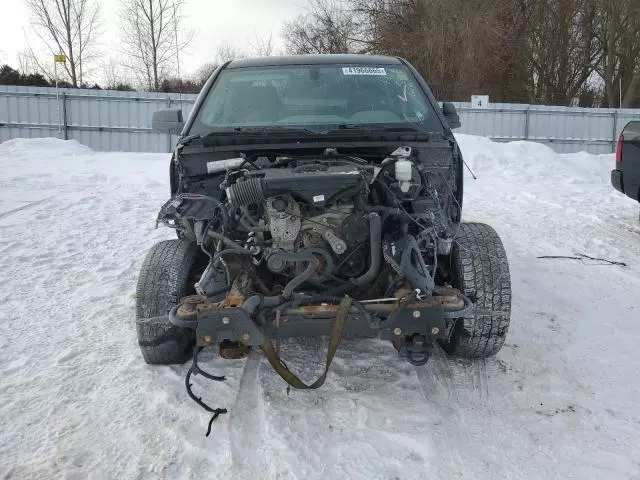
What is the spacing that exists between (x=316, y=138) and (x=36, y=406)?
2143 millimetres

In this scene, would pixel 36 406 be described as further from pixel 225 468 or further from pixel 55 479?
pixel 225 468

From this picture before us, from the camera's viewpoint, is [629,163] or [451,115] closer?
[451,115]

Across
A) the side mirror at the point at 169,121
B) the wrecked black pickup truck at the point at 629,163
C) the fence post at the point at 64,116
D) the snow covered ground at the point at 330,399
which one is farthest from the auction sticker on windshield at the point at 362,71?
the fence post at the point at 64,116

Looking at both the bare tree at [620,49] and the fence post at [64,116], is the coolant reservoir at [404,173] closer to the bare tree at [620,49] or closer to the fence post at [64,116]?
the fence post at [64,116]

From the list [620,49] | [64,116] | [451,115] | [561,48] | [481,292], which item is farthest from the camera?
[561,48]

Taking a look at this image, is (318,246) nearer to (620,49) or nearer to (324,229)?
(324,229)

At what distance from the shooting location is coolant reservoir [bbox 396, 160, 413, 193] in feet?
9.97

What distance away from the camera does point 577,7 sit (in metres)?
25.2

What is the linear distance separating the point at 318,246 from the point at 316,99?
1.65 m

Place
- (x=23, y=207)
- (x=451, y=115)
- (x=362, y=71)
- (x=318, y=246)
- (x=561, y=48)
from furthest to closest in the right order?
(x=561, y=48), (x=23, y=207), (x=451, y=115), (x=362, y=71), (x=318, y=246)

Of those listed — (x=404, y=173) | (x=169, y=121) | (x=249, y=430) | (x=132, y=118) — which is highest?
(x=132, y=118)

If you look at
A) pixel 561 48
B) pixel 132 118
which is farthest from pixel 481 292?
pixel 561 48

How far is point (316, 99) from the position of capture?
4.21 meters

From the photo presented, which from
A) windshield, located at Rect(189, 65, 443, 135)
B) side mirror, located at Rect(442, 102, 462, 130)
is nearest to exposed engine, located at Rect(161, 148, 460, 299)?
windshield, located at Rect(189, 65, 443, 135)
